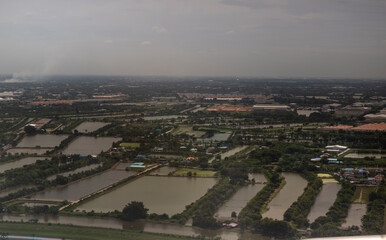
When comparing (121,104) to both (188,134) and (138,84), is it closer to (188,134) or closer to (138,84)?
(138,84)

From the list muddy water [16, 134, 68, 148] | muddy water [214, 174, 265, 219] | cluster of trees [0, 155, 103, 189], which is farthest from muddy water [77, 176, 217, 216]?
muddy water [16, 134, 68, 148]

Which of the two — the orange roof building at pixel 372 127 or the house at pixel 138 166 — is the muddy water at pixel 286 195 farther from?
the orange roof building at pixel 372 127

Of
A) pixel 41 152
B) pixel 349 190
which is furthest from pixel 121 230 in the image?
pixel 41 152

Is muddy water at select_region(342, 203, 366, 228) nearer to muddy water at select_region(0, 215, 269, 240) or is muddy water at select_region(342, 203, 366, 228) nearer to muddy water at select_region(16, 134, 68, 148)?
muddy water at select_region(0, 215, 269, 240)

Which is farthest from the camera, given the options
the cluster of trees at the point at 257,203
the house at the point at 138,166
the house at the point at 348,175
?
the house at the point at 138,166

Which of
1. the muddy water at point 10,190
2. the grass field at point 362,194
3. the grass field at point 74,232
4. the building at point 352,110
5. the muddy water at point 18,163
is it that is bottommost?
the grass field at point 74,232

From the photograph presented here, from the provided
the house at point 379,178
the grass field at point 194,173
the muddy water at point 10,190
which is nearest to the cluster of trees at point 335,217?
the house at point 379,178
